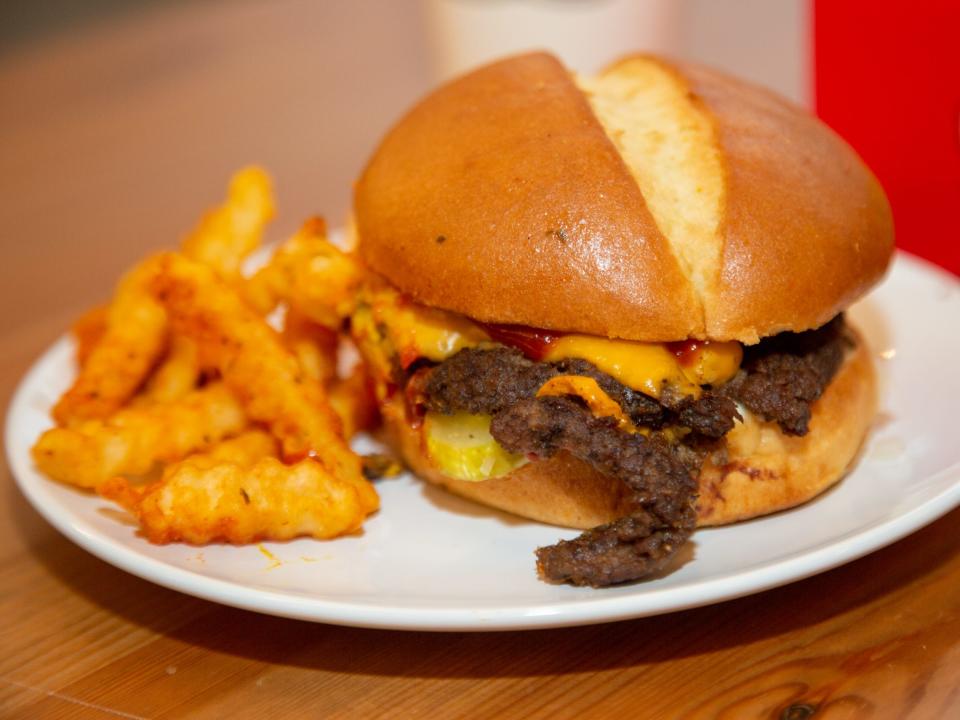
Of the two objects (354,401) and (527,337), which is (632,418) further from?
(354,401)

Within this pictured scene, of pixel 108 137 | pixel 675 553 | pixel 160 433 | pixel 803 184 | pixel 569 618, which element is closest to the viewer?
pixel 569 618

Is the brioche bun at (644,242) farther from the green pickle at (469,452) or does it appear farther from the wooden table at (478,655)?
the wooden table at (478,655)

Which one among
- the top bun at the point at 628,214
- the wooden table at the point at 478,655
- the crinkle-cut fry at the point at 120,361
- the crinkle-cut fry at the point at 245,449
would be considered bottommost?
the wooden table at the point at 478,655

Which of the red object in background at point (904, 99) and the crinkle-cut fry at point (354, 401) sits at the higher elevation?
the red object in background at point (904, 99)

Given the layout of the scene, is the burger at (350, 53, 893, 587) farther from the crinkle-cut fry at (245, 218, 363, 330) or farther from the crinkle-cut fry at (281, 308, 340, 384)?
the crinkle-cut fry at (281, 308, 340, 384)

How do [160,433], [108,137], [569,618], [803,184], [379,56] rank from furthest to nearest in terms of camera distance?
1. [379,56]
2. [108,137]
3. [160,433]
4. [803,184]
5. [569,618]

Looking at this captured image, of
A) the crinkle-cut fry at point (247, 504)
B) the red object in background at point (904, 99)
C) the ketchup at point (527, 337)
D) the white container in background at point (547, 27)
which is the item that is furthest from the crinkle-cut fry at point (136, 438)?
the white container in background at point (547, 27)

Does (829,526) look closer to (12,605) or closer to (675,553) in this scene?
(675,553)

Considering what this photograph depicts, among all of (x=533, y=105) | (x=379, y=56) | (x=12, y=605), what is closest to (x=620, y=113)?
(x=533, y=105)

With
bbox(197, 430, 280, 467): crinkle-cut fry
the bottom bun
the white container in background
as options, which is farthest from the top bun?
the white container in background
